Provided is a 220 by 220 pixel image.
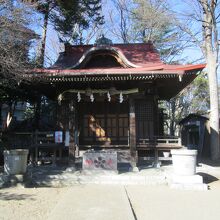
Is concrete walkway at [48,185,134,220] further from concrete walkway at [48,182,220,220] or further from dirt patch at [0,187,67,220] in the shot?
dirt patch at [0,187,67,220]

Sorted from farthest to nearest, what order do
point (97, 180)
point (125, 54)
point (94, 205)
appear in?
point (125, 54)
point (97, 180)
point (94, 205)

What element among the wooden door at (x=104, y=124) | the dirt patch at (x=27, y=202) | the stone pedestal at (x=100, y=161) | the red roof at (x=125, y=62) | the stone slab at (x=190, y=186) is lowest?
the dirt patch at (x=27, y=202)

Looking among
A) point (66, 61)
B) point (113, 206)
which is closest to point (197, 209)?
point (113, 206)

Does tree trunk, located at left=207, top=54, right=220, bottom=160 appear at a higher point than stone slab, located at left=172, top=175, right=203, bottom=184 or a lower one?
higher

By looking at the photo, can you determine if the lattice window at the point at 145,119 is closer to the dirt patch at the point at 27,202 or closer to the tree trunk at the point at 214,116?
the dirt patch at the point at 27,202

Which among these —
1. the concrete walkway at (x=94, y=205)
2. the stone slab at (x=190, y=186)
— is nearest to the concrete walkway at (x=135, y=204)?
the concrete walkway at (x=94, y=205)

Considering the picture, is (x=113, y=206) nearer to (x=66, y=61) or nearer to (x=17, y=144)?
(x=17, y=144)

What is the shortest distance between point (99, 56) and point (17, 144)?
18.0 feet

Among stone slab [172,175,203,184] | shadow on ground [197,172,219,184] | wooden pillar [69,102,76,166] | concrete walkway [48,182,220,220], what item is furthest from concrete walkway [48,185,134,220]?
shadow on ground [197,172,219,184]

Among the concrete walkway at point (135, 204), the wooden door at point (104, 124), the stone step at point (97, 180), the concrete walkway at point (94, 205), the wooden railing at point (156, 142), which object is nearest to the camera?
the concrete walkway at point (94, 205)

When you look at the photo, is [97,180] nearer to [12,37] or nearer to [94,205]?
[94,205]

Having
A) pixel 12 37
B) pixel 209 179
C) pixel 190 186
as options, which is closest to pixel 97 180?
pixel 190 186

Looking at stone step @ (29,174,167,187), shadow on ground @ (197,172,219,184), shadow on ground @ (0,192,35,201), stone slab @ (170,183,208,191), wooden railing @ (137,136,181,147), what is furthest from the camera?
wooden railing @ (137,136,181,147)

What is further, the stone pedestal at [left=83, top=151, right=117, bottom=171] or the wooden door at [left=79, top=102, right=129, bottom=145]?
the wooden door at [left=79, top=102, right=129, bottom=145]
